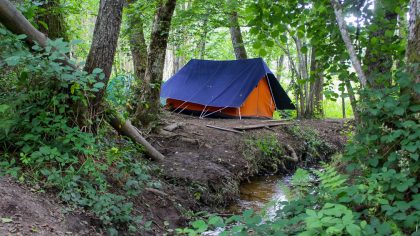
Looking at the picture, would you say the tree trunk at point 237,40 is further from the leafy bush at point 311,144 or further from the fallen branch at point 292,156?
the fallen branch at point 292,156

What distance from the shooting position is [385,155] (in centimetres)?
303

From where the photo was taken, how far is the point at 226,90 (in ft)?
38.3

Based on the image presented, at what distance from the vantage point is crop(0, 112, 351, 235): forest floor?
→ 10.7ft

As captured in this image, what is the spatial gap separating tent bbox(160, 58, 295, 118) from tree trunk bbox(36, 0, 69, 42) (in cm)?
641

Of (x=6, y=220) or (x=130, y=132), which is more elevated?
(x=130, y=132)

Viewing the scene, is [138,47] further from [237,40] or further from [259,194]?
[237,40]

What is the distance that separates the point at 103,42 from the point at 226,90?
7259 millimetres

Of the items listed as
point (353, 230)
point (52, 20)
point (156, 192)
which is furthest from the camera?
point (52, 20)

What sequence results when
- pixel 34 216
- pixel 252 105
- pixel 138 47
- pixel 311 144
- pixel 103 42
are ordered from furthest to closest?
pixel 252 105 → pixel 311 144 → pixel 138 47 → pixel 103 42 → pixel 34 216

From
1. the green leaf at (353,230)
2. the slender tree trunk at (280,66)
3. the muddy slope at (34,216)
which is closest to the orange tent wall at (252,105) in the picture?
the slender tree trunk at (280,66)

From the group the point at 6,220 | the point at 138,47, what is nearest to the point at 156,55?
the point at 138,47

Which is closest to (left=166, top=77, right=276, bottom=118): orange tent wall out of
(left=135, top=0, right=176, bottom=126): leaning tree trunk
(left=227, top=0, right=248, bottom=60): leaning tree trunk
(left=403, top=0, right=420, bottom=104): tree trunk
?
(left=227, top=0, right=248, bottom=60): leaning tree trunk

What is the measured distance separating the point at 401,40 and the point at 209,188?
11.1 feet

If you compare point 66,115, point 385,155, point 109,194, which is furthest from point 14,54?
point 385,155
